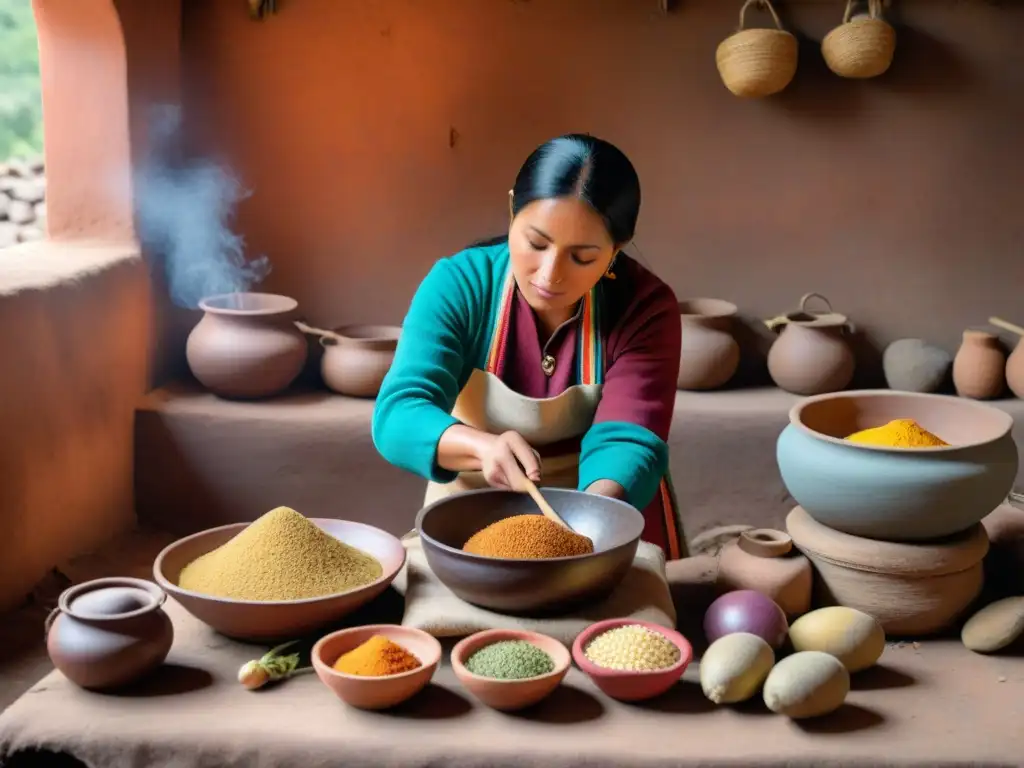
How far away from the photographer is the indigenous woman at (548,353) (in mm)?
1834

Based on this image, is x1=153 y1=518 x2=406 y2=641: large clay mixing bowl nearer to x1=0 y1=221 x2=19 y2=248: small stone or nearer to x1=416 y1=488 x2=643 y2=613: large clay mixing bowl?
x1=416 y1=488 x2=643 y2=613: large clay mixing bowl

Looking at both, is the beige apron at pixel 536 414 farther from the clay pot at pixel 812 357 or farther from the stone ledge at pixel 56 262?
the clay pot at pixel 812 357

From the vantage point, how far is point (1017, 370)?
162 inches

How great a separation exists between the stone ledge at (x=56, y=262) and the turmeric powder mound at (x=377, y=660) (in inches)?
85.3

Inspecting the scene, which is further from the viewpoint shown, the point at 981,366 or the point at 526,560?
the point at 981,366

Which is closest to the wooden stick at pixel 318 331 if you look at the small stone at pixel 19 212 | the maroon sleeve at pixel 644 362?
the small stone at pixel 19 212

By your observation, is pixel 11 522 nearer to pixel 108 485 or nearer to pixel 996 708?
pixel 108 485

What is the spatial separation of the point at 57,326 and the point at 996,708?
2.90 meters

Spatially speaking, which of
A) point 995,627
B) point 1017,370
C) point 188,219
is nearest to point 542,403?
point 995,627

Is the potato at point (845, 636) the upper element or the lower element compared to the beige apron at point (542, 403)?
lower

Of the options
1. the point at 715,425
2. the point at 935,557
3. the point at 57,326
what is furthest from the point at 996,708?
the point at 57,326

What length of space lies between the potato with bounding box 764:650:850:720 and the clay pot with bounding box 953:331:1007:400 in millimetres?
3024

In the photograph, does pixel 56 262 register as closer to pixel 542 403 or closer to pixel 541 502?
pixel 542 403

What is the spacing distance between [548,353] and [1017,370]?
271 cm
